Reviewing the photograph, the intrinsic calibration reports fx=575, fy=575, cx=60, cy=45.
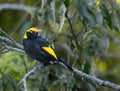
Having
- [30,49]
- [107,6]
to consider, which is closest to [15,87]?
[30,49]

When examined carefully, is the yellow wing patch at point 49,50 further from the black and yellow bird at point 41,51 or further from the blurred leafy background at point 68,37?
the blurred leafy background at point 68,37

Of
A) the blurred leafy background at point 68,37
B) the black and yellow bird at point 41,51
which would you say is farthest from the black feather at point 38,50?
the blurred leafy background at point 68,37

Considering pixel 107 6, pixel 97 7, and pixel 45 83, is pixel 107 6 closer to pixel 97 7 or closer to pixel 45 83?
pixel 97 7

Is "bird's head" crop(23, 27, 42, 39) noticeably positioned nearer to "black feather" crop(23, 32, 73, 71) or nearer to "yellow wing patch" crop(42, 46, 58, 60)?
"black feather" crop(23, 32, 73, 71)

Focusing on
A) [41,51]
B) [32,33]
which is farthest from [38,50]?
[32,33]

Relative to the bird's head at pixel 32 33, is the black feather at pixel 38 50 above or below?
below

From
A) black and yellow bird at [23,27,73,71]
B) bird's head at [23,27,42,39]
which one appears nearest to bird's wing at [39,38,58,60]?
black and yellow bird at [23,27,73,71]

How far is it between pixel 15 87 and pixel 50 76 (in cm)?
129

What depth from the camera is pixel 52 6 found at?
561 cm

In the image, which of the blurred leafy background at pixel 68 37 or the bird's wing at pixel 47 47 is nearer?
the bird's wing at pixel 47 47

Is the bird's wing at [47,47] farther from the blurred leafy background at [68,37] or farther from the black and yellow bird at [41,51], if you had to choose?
the blurred leafy background at [68,37]

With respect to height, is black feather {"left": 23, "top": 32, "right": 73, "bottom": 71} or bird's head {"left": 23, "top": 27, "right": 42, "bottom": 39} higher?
bird's head {"left": 23, "top": 27, "right": 42, "bottom": 39}

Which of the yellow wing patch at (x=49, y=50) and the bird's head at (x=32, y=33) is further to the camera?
the bird's head at (x=32, y=33)

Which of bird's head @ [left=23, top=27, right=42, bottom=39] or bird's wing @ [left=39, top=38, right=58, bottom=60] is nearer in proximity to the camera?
bird's wing @ [left=39, top=38, right=58, bottom=60]
